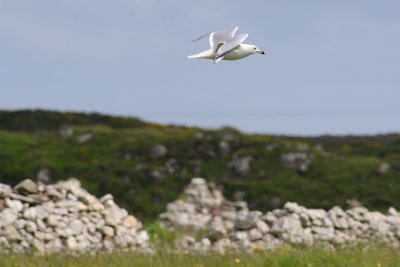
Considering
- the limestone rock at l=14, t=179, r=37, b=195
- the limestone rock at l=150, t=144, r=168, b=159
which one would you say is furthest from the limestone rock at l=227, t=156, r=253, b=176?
the limestone rock at l=14, t=179, r=37, b=195

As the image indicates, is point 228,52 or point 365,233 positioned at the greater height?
point 228,52

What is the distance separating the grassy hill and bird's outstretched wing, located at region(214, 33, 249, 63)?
22.4 metres

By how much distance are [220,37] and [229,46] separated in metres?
0.38

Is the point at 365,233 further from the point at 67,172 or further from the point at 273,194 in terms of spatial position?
the point at 67,172

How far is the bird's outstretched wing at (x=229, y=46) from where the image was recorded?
21.1 ft

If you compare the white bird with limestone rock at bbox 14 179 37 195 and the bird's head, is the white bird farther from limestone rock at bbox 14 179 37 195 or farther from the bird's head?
limestone rock at bbox 14 179 37 195

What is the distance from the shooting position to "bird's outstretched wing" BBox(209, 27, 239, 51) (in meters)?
6.75

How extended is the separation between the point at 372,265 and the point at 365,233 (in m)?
12.0

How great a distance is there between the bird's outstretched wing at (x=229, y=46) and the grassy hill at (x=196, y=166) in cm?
2236

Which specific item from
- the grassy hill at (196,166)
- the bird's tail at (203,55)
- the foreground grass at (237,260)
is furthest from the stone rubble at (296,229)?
the bird's tail at (203,55)

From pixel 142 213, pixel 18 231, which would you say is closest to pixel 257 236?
pixel 18 231

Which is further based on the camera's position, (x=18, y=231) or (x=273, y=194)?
(x=273, y=194)

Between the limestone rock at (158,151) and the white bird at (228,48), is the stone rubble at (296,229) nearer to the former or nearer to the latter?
the limestone rock at (158,151)

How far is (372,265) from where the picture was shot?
10164 millimetres
